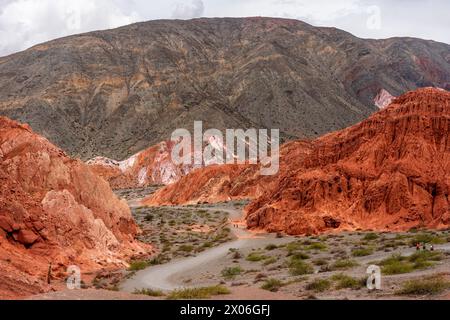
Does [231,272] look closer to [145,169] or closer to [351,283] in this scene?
[351,283]

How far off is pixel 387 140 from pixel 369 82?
158m

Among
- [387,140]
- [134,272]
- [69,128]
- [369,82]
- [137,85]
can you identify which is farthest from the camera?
[369,82]

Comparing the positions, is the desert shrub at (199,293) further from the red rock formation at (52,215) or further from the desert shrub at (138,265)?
the desert shrub at (138,265)

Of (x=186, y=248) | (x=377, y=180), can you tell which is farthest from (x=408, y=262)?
(x=377, y=180)

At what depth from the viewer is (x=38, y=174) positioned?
30.6 metres

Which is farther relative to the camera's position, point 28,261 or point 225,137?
point 225,137

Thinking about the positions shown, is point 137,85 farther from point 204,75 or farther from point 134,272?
point 134,272

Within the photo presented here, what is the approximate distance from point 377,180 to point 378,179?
0.19 m

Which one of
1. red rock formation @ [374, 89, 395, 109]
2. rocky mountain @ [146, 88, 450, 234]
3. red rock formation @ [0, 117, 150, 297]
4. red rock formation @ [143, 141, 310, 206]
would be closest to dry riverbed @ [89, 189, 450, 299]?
red rock formation @ [0, 117, 150, 297]

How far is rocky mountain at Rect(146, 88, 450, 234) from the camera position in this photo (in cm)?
4069

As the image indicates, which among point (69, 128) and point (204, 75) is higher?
point (204, 75)

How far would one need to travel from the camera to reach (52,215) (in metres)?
27.6

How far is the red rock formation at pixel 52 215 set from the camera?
79.4ft

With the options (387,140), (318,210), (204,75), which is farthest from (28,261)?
(204,75)
